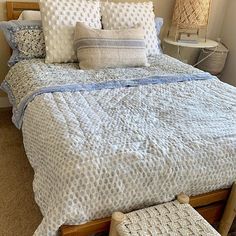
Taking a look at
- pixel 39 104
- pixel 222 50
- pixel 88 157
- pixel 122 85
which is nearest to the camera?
pixel 88 157

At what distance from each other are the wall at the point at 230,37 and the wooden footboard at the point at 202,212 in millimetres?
2113

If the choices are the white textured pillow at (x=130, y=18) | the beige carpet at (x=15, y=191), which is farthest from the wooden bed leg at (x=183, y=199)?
A: the white textured pillow at (x=130, y=18)

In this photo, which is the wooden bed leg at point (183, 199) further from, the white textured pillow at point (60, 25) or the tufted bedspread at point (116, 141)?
the white textured pillow at point (60, 25)

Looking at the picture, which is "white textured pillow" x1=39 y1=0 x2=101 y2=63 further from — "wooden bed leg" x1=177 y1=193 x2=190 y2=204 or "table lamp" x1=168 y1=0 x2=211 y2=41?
"wooden bed leg" x1=177 y1=193 x2=190 y2=204

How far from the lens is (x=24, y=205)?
167 centimetres

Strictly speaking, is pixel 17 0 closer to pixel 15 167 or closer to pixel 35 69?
pixel 35 69

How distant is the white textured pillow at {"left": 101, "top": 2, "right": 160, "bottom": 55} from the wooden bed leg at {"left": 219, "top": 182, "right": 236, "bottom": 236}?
4.71 feet

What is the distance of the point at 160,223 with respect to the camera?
3.59 feet

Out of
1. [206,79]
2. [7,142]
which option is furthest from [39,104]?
[206,79]

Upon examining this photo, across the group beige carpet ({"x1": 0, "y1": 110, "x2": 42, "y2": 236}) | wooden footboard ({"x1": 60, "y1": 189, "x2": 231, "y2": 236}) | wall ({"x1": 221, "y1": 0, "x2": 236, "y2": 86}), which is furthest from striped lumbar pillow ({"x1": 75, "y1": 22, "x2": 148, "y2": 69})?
wall ({"x1": 221, "y1": 0, "x2": 236, "y2": 86})

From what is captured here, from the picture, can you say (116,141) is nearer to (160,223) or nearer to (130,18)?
(160,223)

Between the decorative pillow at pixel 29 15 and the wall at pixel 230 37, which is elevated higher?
the decorative pillow at pixel 29 15

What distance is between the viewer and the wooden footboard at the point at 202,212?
1.12 m

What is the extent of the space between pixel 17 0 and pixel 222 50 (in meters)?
2.07
